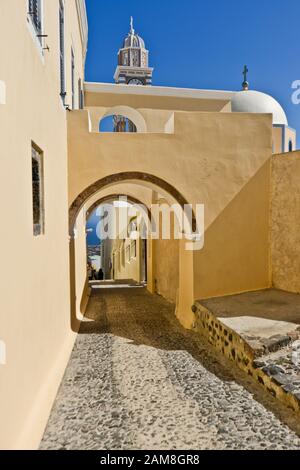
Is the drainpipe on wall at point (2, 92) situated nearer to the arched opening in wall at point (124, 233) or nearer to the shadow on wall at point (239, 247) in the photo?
the shadow on wall at point (239, 247)

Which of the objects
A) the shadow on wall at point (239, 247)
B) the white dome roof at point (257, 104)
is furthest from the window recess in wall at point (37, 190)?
the white dome roof at point (257, 104)

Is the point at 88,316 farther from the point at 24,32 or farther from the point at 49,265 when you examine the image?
the point at 24,32

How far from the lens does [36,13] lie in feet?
14.4

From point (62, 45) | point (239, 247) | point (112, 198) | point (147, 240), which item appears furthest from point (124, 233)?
point (62, 45)

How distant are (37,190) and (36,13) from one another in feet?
7.24

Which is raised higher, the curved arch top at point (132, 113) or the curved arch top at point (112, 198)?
the curved arch top at point (132, 113)

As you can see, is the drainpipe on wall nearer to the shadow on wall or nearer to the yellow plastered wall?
the shadow on wall

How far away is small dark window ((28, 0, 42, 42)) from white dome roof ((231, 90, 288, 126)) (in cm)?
1329

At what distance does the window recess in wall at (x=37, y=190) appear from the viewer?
4.30 meters

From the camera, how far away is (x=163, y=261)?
471 inches

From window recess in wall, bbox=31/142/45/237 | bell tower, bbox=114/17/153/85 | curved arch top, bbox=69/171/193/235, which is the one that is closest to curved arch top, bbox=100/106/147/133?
curved arch top, bbox=69/171/193/235

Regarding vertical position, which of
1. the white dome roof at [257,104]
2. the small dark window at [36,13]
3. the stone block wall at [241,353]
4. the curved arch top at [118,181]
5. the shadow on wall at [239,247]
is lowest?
the stone block wall at [241,353]

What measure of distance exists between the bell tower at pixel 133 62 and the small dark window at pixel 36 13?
50.8 ft

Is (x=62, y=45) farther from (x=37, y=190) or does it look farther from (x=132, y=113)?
(x=132, y=113)
